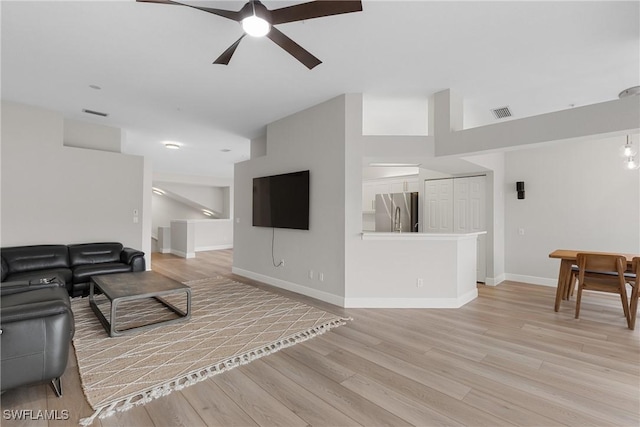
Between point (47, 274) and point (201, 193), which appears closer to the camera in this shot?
point (47, 274)

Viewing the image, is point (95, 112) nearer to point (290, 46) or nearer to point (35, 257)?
point (35, 257)

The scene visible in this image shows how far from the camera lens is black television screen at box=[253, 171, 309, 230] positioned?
454 centimetres

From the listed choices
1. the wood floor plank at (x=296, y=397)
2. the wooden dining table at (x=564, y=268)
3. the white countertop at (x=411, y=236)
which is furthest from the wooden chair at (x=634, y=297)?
the wood floor plank at (x=296, y=397)

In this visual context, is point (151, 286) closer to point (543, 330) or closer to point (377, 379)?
point (377, 379)

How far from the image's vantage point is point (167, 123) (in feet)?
17.2

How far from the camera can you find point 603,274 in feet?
12.2

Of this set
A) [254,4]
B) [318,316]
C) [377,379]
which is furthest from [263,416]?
[254,4]

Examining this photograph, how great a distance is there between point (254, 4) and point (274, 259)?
3983mm

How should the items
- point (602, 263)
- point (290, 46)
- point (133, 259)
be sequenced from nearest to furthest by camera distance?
point (290, 46), point (602, 263), point (133, 259)

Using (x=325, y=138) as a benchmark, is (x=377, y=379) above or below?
below

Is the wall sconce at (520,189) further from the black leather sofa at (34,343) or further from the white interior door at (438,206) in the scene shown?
the black leather sofa at (34,343)

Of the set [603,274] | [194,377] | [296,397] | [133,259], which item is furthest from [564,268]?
[133,259]

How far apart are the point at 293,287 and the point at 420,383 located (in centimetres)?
287

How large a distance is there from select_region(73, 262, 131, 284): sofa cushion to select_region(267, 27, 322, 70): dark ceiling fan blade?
4093 mm
